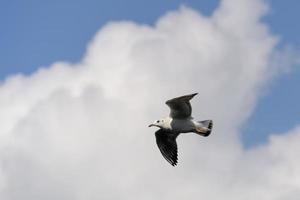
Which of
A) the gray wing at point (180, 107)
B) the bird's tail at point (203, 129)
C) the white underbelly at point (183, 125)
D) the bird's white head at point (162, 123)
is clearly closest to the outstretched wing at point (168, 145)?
the bird's white head at point (162, 123)

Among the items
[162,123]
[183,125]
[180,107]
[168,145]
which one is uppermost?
[168,145]

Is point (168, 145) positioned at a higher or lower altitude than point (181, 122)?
higher

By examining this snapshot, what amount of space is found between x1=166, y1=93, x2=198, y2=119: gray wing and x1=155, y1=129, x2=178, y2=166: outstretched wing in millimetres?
3886

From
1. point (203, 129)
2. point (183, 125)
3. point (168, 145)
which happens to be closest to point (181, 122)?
point (183, 125)

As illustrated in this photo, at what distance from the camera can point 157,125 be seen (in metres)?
45.8

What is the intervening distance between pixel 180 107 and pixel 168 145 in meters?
5.71

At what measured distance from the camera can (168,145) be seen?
160ft

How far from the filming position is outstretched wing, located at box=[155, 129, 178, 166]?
48.2 meters

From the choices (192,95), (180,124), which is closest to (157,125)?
(180,124)

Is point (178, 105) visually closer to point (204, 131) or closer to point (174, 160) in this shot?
point (204, 131)

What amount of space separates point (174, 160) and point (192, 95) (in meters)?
9.05

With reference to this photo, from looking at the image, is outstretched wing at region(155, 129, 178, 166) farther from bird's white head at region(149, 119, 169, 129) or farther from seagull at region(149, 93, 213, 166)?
bird's white head at region(149, 119, 169, 129)

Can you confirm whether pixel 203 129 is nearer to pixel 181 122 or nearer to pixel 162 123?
pixel 181 122

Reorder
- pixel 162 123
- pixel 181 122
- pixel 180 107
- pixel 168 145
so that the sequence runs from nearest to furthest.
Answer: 1. pixel 180 107
2. pixel 181 122
3. pixel 162 123
4. pixel 168 145
